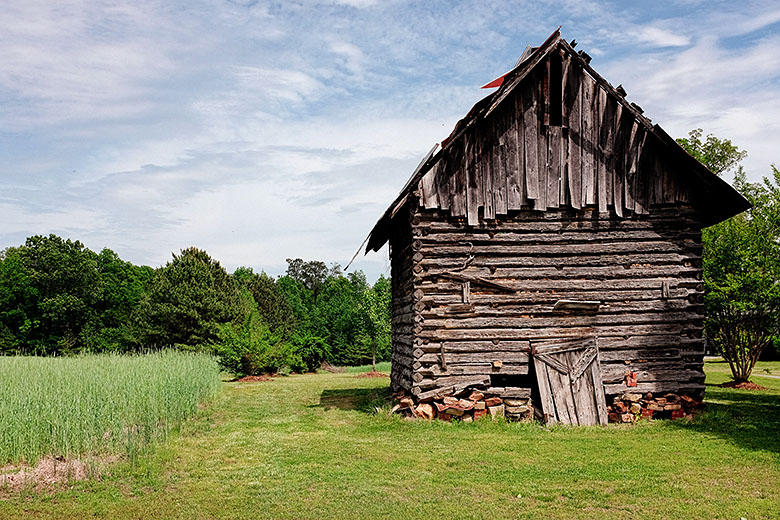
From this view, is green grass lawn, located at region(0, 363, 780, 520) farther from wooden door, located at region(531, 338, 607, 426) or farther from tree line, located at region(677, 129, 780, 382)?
tree line, located at region(677, 129, 780, 382)

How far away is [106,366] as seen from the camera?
18.2m

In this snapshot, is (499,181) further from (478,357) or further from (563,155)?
(478,357)

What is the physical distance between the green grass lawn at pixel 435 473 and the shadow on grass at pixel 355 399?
178 centimetres

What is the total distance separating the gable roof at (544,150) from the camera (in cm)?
1420

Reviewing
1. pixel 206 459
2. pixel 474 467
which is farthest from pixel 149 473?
pixel 474 467

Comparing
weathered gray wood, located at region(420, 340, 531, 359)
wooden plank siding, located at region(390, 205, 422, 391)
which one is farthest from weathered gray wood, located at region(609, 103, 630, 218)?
wooden plank siding, located at region(390, 205, 422, 391)

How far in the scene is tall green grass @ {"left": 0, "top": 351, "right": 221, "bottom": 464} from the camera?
9320mm

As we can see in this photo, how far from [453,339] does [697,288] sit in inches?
219

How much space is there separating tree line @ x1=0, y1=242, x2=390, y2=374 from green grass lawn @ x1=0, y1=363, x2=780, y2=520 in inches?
736

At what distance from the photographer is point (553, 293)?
14.4 m

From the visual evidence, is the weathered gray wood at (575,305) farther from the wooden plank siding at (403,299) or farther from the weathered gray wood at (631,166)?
the wooden plank siding at (403,299)

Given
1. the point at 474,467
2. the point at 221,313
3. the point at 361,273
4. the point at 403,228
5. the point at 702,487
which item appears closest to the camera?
the point at 702,487

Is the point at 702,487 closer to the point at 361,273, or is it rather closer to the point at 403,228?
the point at 403,228

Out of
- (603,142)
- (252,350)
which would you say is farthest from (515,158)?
(252,350)
